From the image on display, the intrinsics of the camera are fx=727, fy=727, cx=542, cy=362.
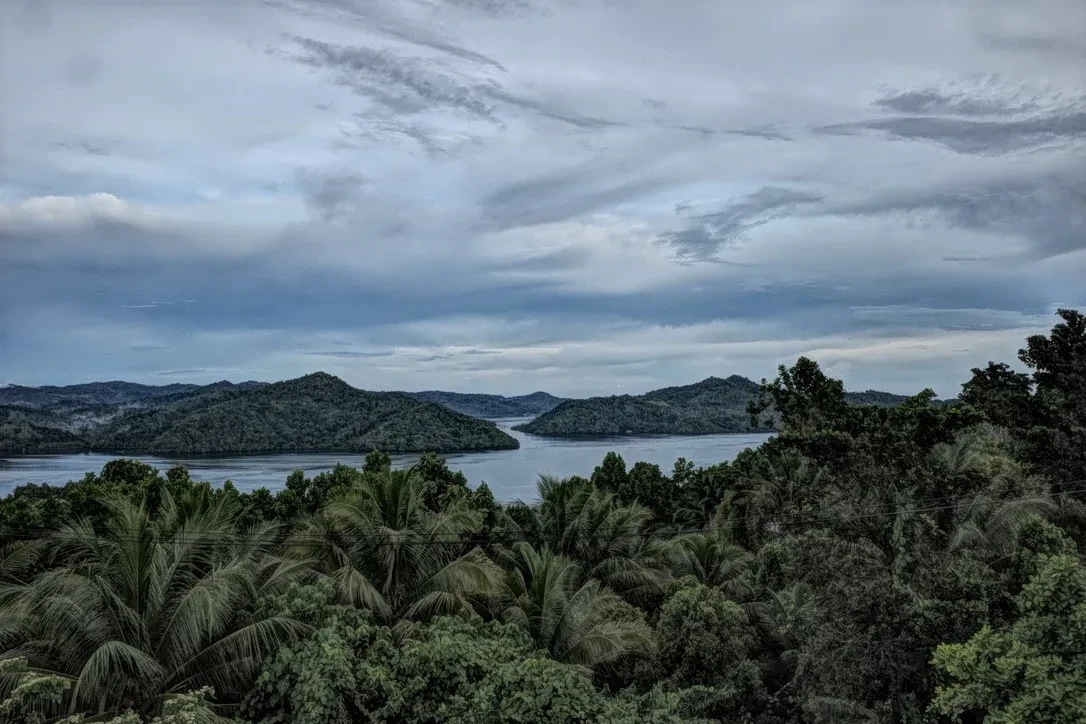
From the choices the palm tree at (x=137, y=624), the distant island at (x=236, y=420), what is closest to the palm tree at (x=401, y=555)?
the palm tree at (x=137, y=624)

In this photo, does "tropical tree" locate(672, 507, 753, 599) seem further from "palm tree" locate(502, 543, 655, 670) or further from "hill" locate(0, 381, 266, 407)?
"hill" locate(0, 381, 266, 407)

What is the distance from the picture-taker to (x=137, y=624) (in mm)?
9000

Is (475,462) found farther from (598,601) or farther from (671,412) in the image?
(598,601)

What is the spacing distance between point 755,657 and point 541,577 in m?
5.70

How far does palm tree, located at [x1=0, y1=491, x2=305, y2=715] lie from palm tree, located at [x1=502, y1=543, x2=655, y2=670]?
5.67 m

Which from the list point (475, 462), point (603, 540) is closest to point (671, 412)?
point (475, 462)

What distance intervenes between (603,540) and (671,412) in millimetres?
82551

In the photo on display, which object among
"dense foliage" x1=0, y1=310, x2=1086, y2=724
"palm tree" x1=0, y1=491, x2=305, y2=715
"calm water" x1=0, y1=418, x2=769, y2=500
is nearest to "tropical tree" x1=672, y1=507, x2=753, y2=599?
"dense foliage" x1=0, y1=310, x2=1086, y2=724

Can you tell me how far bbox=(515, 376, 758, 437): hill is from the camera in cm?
9944

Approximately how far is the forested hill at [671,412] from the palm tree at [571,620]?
280 ft

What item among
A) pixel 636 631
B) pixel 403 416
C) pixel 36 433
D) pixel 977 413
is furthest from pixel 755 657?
pixel 36 433

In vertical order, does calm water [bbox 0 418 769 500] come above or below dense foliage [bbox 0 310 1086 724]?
below

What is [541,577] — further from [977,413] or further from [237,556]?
[977,413]

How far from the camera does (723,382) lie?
330ft
